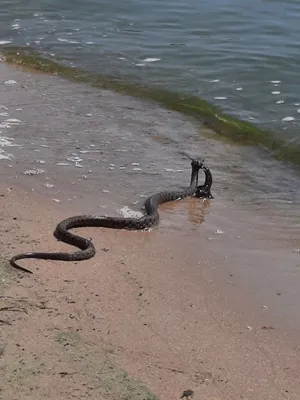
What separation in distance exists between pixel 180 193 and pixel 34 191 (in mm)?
1613

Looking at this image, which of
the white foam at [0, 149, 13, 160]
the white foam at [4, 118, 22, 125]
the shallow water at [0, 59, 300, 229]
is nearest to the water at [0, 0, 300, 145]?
the shallow water at [0, 59, 300, 229]

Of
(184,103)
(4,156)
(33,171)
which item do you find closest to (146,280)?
(33,171)

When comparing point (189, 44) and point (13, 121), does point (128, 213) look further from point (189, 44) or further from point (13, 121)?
point (189, 44)

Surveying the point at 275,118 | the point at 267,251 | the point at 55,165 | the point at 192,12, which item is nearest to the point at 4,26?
the point at 192,12

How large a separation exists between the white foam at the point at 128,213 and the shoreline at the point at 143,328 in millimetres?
833

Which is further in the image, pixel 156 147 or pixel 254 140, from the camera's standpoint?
pixel 254 140

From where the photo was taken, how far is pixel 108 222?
7168 millimetres

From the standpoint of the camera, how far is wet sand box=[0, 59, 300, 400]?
4613mm

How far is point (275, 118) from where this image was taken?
37.5ft

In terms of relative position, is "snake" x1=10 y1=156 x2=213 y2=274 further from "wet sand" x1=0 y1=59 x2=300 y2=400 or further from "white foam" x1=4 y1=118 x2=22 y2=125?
"white foam" x1=4 y1=118 x2=22 y2=125

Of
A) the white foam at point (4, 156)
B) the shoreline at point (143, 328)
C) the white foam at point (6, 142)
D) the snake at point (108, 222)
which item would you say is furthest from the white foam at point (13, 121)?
the shoreline at point (143, 328)

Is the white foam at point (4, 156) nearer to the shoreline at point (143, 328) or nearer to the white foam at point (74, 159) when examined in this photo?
the white foam at point (74, 159)

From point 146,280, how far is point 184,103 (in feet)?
21.9

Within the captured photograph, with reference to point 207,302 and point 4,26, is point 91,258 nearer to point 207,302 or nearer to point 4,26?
point 207,302
